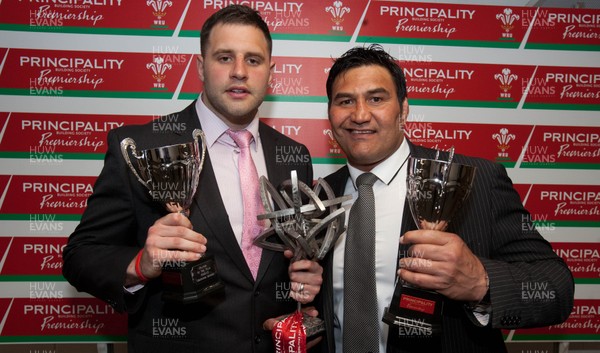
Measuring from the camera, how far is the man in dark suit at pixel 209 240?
1.59 meters

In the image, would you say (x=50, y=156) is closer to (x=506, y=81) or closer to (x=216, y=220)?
(x=216, y=220)

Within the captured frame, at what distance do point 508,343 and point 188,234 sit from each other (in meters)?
2.48

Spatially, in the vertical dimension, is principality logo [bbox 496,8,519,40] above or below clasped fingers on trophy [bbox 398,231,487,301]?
above

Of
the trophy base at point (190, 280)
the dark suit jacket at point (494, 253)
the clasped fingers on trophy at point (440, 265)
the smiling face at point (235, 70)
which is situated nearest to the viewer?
the clasped fingers on trophy at point (440, 265)

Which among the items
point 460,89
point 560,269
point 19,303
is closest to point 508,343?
point 560,269

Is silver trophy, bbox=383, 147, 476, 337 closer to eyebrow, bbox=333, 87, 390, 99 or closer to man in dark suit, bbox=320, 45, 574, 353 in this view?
man in dark suit, bbox=320, 45, 574, 353

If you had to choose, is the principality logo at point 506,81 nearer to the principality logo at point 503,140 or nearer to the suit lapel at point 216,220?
the principality logo at point 503,140

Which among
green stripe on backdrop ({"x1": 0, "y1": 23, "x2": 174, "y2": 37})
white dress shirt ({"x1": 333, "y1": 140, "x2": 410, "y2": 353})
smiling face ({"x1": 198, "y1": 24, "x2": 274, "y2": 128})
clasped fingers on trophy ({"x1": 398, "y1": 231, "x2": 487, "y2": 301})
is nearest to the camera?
clasped fingers on trophy ({"x1": 398, "y1": 231, "x2": 487, "y2": 301})

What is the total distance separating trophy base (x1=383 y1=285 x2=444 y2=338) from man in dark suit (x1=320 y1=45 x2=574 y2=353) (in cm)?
4

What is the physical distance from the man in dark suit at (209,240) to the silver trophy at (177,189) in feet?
0.22

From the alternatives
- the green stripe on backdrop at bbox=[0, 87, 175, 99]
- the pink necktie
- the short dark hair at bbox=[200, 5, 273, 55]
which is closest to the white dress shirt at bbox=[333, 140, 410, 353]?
the pink necktie

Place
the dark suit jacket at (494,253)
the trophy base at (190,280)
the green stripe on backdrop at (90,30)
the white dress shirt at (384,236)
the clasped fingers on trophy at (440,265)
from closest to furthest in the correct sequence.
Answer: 1. the clasped fingers on trophy at (440,265)
2. the trophy base at (190,280)
3. the dark suit jacket at (494,253)
4. the white dress shirt at (384,236)
5. the green stripe on backdrop at (90,30)

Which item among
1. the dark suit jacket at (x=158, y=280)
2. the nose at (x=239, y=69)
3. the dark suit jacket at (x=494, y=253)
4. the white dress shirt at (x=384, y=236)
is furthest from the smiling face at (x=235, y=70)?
the dark suit jacket at (x=494, y=253)

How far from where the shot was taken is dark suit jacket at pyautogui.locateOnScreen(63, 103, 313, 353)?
1.62 m
